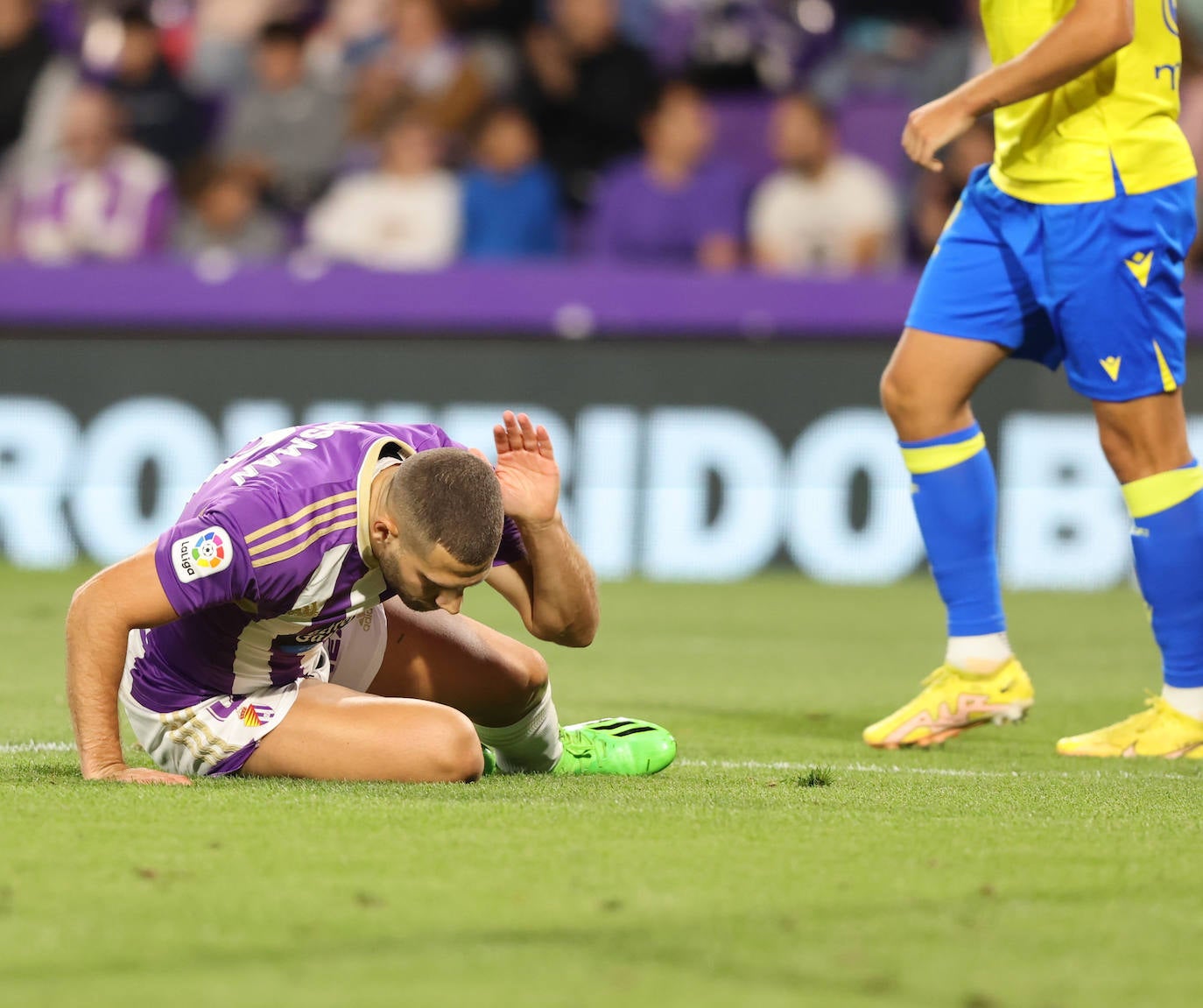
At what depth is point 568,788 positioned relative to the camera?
3.90 meters

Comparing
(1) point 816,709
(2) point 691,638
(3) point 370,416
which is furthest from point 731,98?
(1) point 816,709

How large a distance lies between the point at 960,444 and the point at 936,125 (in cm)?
79

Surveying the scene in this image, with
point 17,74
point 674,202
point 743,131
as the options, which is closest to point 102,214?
point 17,74

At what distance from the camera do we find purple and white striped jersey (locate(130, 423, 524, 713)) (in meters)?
3.46

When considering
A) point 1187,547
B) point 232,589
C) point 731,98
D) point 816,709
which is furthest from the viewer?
point 731,98

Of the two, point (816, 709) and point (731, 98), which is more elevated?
point (731, 98)

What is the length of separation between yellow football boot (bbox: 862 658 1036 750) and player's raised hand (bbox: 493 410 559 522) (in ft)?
4.07

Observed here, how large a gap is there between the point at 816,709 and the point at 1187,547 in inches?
49.4

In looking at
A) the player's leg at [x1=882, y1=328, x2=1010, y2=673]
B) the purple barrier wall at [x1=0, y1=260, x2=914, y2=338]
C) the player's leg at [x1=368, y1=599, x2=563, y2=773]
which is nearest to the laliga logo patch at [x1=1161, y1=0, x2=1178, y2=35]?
the player's leg at [x1=882, y1=328, x2=1010, y2=673]

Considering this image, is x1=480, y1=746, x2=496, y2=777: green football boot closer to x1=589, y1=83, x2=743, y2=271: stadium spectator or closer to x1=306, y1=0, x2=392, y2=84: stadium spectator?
x1=589, y1=83, x2=743, y2=271: stadium spectator

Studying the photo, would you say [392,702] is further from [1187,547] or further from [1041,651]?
[1041,651]

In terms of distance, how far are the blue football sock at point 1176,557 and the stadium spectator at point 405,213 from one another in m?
6.41

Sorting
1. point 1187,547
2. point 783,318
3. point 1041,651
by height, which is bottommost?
point 1041,651

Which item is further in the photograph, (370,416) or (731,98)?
(731,98)
